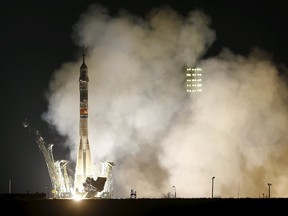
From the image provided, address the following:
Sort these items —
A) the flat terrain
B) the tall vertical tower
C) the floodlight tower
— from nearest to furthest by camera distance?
the flat terrain < the tall vertical tower < the floodlight tower

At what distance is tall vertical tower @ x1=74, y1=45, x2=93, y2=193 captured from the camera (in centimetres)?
10138

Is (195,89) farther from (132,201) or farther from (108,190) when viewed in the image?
(132,201)

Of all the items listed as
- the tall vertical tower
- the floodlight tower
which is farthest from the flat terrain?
the floodlight tower

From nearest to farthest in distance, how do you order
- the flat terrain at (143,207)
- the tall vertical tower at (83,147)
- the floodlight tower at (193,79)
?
the flat terrain at (143,207) → the tall vertical tower at (83,147) → the floodlight tower at (193,79)

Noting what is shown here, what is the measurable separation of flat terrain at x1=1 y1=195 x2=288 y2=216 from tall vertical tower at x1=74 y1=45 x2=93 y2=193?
7798mm

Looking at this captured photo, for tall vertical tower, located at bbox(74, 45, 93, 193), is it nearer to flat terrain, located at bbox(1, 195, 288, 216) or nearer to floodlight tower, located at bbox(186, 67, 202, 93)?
flat terrain, located at bbox(1, 195, 288, 216)

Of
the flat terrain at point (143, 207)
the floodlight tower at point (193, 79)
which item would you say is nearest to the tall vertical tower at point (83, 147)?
the flat terrain at point (143, 207)

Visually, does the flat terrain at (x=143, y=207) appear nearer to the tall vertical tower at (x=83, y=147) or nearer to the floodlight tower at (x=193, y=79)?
the tall vertical tower at (x=83, y=147)

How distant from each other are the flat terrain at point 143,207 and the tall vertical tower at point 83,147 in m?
7.80

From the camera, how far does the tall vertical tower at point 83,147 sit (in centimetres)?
10138

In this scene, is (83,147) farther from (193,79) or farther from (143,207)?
(193,79)

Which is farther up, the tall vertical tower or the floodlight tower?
the floodlight tower

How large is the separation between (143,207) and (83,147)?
1659 cm

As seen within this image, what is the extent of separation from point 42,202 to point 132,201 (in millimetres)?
9727
